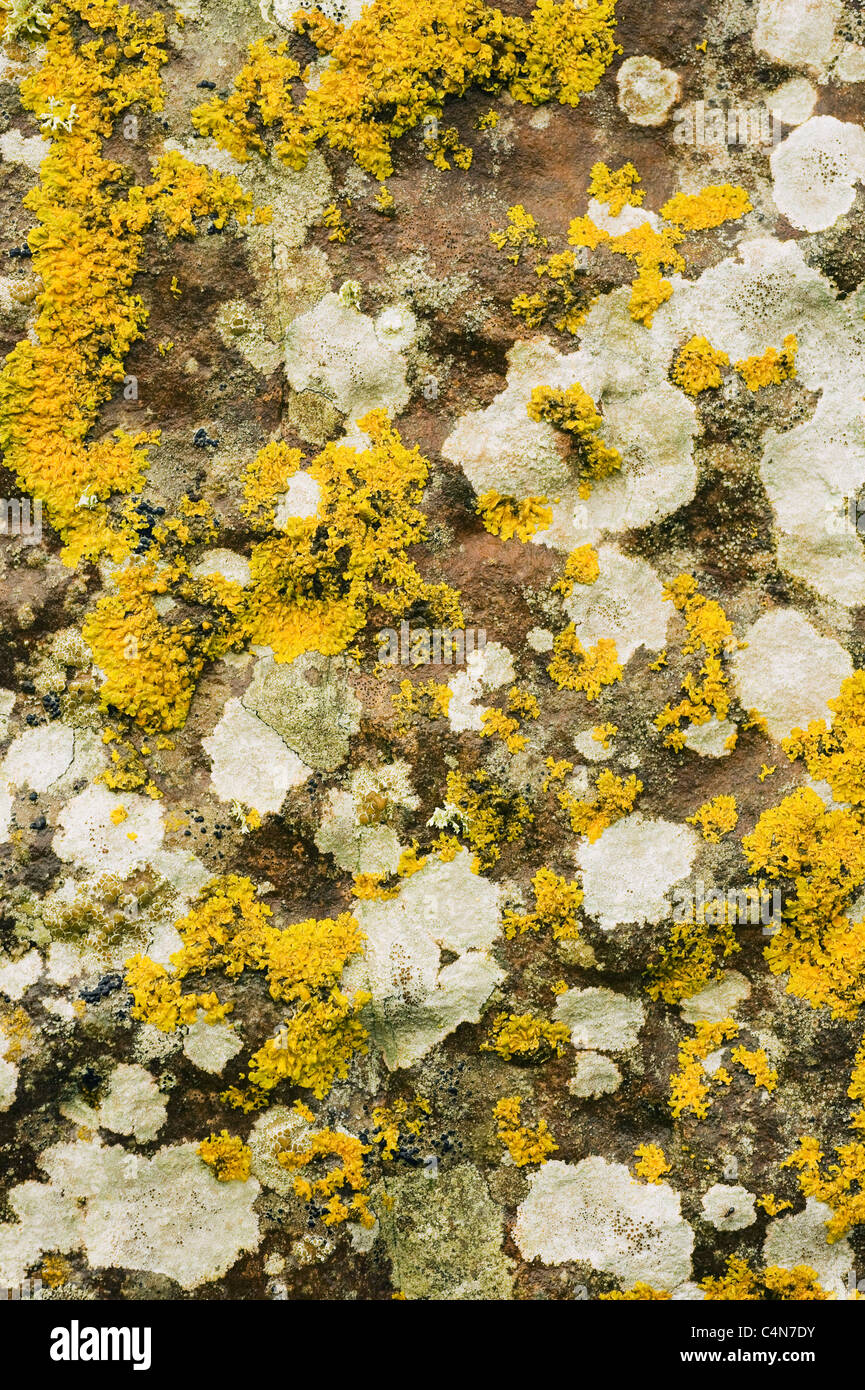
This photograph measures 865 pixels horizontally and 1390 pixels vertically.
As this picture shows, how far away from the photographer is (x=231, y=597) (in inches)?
163

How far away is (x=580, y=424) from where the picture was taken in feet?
13.4

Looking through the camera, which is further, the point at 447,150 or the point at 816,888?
the point at 447,150

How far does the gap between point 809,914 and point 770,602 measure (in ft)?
4.03

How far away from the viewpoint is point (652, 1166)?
4.11 meters

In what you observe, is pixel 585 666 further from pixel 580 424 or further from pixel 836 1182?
pixel 836 1182

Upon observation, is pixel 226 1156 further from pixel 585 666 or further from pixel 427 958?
pixel 585 666

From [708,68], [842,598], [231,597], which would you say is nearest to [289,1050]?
[231,597]

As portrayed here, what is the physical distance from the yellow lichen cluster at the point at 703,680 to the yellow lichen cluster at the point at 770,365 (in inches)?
32.9

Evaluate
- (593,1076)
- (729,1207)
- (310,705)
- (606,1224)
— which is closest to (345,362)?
(310,705)

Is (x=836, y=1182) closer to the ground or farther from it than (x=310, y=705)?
closer to the ground

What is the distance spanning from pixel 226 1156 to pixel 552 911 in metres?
1.57

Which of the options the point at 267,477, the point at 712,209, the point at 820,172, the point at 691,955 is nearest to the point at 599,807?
the point at 691,955

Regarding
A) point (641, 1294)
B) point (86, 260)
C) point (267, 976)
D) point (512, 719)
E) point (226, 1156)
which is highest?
point (86, 260)

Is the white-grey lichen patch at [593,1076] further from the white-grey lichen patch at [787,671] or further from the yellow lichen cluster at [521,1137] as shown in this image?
the white-grey lichen patch at [787,671]
